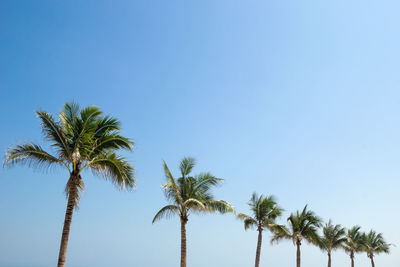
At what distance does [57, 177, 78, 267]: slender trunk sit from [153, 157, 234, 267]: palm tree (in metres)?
8.23

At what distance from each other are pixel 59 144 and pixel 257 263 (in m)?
21.6

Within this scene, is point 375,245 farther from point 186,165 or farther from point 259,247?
point 186,165

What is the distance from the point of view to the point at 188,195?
22.7 metres

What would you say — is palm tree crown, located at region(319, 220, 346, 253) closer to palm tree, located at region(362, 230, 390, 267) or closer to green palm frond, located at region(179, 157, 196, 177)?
palm tree, located at region(362, 230, 390, 267)

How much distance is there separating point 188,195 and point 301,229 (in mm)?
17508

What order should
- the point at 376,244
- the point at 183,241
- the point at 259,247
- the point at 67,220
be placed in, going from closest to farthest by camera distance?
the point at 67,220 < the point at 183,241 < the point at 259,247 < the point at 376,244

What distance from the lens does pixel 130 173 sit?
15.5 meters

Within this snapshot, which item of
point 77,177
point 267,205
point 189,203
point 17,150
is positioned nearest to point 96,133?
point 77,177

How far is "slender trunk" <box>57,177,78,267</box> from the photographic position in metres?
13.2

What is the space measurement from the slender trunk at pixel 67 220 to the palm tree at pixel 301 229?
25.1 m

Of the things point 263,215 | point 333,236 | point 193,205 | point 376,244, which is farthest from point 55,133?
point 376,244

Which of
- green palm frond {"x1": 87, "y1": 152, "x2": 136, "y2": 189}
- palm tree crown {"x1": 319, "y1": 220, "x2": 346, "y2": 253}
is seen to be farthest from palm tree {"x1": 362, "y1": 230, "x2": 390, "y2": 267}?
green palm frond {"x1": 87, "y1": 152, "x2": 136, "y2": 189}

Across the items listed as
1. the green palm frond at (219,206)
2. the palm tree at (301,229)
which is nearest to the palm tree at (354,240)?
the palm tree at (301,229)

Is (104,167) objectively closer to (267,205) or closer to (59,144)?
(59,144)
